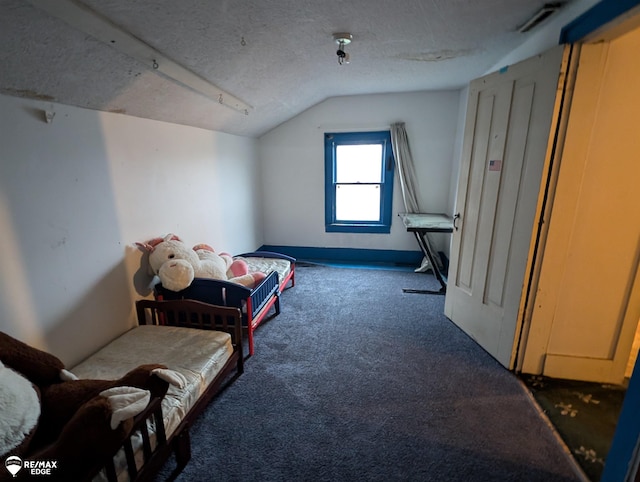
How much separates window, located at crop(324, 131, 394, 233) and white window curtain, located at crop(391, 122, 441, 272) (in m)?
0.11

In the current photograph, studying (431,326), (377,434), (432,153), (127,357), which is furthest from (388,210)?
(127,357)

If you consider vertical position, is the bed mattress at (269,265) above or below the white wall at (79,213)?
below

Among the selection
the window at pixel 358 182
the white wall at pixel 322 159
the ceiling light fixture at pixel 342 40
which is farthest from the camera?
the window at pixel 358 182

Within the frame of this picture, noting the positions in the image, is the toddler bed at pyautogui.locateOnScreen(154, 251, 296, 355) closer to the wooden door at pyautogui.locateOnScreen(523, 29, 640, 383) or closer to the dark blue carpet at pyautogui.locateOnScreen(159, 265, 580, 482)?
the dark blue carpet at pyautogui.locateOnScreen(159, 265, 580, 482)

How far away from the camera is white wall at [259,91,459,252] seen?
389 centimetres

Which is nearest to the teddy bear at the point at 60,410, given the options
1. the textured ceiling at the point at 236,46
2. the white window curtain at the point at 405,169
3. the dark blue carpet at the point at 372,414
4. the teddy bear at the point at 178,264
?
the dark blue carpet at the point at 372,414

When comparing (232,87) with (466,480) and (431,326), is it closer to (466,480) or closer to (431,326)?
(431,326)

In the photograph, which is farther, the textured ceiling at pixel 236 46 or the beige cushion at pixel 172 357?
the beige cushion at pixel 172 357

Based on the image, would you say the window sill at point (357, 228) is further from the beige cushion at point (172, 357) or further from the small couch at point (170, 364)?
the beige cushion at point (172, 357)

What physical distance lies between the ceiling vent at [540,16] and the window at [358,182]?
80.8 inches

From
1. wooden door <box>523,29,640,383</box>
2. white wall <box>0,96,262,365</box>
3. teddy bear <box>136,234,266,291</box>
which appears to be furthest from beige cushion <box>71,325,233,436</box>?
wooden door <box>523,29,640,383</box>

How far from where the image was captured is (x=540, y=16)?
181 cm

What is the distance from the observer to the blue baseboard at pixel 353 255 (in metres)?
4.31

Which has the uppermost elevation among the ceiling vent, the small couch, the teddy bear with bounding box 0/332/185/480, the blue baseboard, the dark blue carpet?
the ceiling vent
